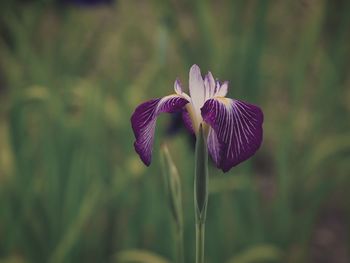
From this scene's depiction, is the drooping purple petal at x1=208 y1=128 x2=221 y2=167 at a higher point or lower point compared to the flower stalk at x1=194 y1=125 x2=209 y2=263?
higher

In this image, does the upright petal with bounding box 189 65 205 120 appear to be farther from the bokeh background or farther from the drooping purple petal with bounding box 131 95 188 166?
the bokeh background

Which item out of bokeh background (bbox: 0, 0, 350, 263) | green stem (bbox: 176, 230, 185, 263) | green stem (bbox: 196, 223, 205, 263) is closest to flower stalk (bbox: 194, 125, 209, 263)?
green stem (bbox: 196, 223, 205, 263)

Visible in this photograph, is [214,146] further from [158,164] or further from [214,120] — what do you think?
[158,164]

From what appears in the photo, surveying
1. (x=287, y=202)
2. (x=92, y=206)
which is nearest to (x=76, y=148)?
(x=92, y=206)

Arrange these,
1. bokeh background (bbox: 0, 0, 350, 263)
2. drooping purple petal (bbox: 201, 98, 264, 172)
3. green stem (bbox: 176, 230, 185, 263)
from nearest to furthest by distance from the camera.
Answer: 1. drooping purple petal (bbox: 201, 98, 264, 172)
2. green stem (bbox: 176, 230, 185, 263)
3. bokeh background (bbox: 0, 0, 350, 263)

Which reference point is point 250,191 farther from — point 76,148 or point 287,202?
point 76,148

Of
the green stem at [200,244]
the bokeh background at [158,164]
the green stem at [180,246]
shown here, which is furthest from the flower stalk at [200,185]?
the bokeh background at [158,164]

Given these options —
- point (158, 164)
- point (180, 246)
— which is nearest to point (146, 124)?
point (180, 246)
